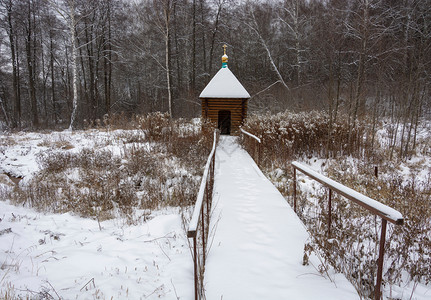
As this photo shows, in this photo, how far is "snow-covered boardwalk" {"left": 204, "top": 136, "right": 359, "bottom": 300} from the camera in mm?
2246

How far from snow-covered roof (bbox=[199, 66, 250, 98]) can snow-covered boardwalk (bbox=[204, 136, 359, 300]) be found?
9.64m

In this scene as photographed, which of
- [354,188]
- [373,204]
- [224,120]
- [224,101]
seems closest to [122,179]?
[354,188]

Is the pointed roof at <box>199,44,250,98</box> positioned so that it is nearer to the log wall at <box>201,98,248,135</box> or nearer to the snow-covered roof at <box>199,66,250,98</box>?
the snow-covered roof at <box>199,66,250,98</box>

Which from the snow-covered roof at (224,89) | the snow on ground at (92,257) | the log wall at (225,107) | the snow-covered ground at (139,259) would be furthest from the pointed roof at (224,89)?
the snow on ground at (92,257)

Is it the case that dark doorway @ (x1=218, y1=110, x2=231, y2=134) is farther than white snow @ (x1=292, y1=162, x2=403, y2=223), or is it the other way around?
dark doorway @ (x1=218, y1=110, x2=231, y2=134)

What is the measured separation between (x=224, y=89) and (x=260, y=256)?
40.4ft

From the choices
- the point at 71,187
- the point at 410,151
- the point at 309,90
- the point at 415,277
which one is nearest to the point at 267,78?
the point at 309,90

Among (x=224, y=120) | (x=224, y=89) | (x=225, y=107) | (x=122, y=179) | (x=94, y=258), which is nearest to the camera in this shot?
(x=94, y=258)

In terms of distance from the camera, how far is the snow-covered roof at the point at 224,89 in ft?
44.8

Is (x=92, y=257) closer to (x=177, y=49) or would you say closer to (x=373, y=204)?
(x=373, y=204)

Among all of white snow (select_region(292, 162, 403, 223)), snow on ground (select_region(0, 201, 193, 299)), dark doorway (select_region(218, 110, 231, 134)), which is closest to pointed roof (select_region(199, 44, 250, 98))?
dark doorway (select_region(218, 110, 231, 134))

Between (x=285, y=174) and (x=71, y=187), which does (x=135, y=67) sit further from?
(x=285, y=174)

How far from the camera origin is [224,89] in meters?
14.0

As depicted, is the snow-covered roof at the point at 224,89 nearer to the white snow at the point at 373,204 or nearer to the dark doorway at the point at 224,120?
the dark doorway at the point at 224,120
